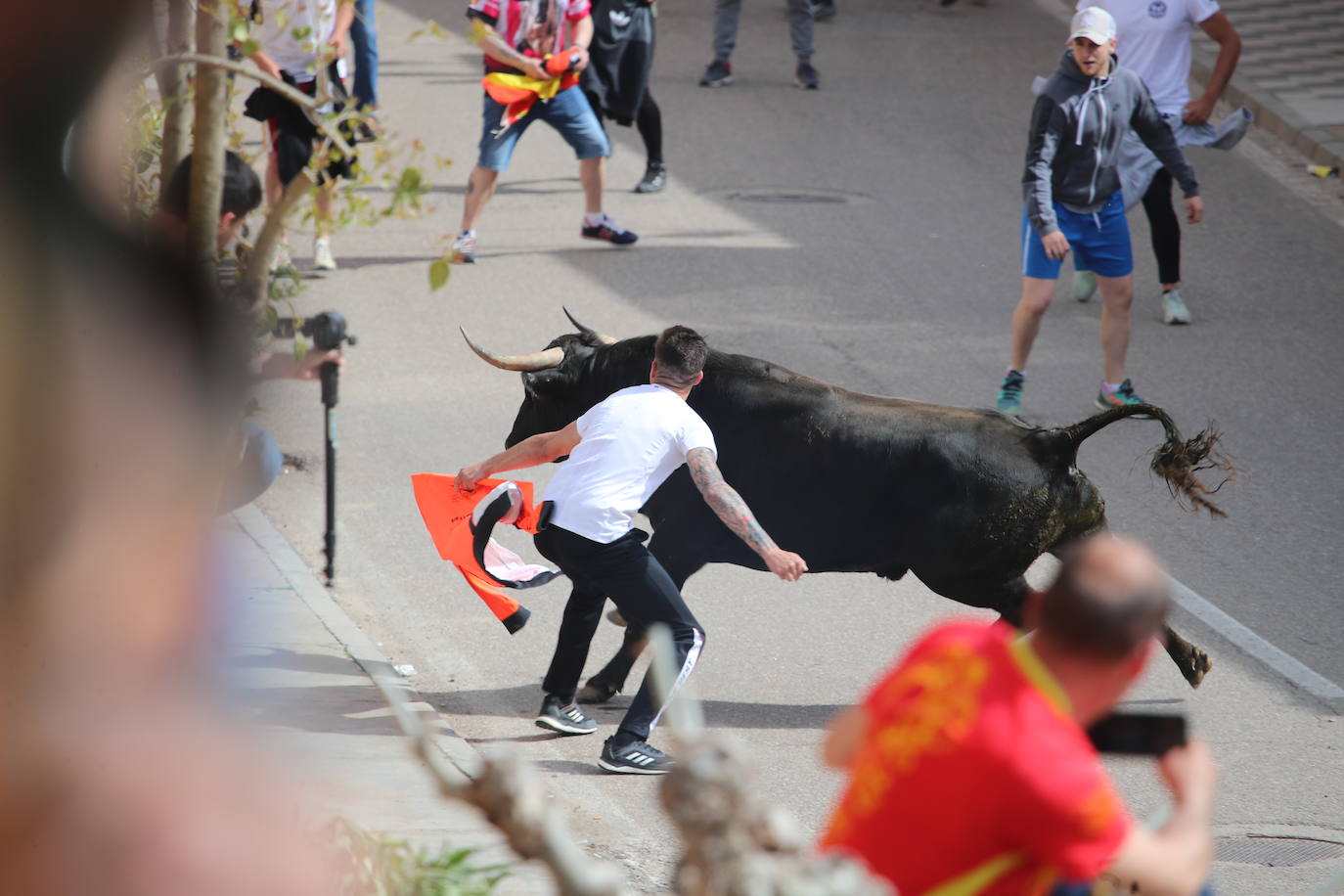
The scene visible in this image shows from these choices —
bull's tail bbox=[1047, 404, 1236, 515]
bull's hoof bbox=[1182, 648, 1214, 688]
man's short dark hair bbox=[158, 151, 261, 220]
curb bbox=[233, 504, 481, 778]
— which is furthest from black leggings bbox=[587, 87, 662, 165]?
man's short dark hair bbox=[158, 151, 261, 220]

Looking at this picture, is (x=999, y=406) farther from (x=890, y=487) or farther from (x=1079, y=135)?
(x=890, y=487)

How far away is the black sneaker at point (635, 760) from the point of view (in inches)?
224

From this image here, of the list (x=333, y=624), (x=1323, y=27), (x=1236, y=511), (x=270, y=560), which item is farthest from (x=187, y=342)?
(x=1323, y=27)

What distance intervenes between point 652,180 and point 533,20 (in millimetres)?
2851

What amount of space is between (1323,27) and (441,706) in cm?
1628

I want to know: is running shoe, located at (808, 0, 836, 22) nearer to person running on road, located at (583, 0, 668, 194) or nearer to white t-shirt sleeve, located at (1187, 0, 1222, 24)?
person running on road, located at (583, 0, 668, 194)

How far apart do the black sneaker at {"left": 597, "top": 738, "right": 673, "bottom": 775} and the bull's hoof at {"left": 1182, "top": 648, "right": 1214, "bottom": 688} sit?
2048mm

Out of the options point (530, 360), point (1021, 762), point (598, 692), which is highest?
point (1021, 762)

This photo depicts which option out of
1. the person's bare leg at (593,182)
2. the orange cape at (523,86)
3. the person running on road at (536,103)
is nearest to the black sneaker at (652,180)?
the person's bare leg at (593,182)

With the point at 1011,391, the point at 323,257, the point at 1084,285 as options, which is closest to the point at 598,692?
the point at 1011,391

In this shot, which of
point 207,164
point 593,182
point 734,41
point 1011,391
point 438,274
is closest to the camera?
point 207,164

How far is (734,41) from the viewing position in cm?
1803

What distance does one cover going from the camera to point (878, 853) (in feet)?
8.66

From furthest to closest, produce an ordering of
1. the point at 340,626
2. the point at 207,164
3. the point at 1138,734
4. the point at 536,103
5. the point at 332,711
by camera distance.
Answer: the point at 536,103 < the point at 340,626 < the point at 332,711 < the point at 207,164 < the point at 1138,734
